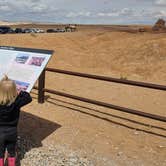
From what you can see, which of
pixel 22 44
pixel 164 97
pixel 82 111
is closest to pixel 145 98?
pixel 164 97

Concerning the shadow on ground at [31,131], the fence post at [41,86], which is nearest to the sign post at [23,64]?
the shadow on ground at [31,131]

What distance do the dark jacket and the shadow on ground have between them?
38.7 inches

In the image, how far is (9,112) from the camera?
5074 millimetres

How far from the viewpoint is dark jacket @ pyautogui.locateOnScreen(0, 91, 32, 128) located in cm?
505

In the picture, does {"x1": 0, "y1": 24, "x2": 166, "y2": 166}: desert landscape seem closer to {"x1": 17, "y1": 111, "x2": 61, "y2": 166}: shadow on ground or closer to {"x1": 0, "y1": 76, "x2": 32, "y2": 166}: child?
{"x1": 17, "y1": 111, "x2": 61, "y2": 166}: shadow on ground

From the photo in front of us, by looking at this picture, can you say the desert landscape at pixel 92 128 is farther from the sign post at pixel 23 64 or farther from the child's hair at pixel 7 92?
the child's hair at pixel 7 92

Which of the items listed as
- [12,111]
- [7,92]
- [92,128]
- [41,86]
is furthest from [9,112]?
[41,86]

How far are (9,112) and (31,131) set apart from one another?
2.52 metres

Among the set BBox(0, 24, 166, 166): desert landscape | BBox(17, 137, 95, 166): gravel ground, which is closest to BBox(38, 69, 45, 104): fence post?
BBox(0, 24, 166, 166): desert landscape

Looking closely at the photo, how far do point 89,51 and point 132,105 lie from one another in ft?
56.9

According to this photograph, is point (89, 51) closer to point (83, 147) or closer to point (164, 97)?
point (164, 97)

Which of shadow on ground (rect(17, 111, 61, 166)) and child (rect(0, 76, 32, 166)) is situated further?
shadow on ground (rect(17, 111, 61, 166))

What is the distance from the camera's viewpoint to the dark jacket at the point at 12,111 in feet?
16.6

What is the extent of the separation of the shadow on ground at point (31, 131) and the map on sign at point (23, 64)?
1143 millimetres
